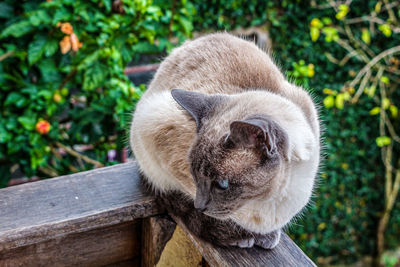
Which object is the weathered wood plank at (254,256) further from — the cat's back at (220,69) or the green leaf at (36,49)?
the green leaf at (36,49)

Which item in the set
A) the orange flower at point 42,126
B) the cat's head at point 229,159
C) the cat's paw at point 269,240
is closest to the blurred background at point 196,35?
the orange flower at point 42,126

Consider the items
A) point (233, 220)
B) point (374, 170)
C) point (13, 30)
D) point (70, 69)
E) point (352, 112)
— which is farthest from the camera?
point (374, 170)

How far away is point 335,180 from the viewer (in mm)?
4184

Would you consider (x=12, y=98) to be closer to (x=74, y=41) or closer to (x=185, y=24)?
(x=74, y=41)

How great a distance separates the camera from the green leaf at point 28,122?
7.12ft

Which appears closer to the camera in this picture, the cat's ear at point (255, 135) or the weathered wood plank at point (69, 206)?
the cat's ear at point (255, 135)

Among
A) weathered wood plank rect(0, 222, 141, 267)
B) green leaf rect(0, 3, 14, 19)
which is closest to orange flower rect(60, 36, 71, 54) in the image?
green leaf rect(0, 3, 14, 19)

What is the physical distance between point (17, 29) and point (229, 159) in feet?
4.87

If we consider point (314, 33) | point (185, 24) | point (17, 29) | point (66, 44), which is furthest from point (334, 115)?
point (17, 29)

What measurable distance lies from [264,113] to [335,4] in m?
2.72

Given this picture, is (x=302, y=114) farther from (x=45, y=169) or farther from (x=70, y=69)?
(x=45, y=169)

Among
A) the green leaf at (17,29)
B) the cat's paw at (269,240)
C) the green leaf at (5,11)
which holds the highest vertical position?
the green leaf at (5,11)

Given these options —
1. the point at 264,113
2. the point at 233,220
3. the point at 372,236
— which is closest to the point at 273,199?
the point at 233,220

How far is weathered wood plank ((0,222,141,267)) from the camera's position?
1282mm
